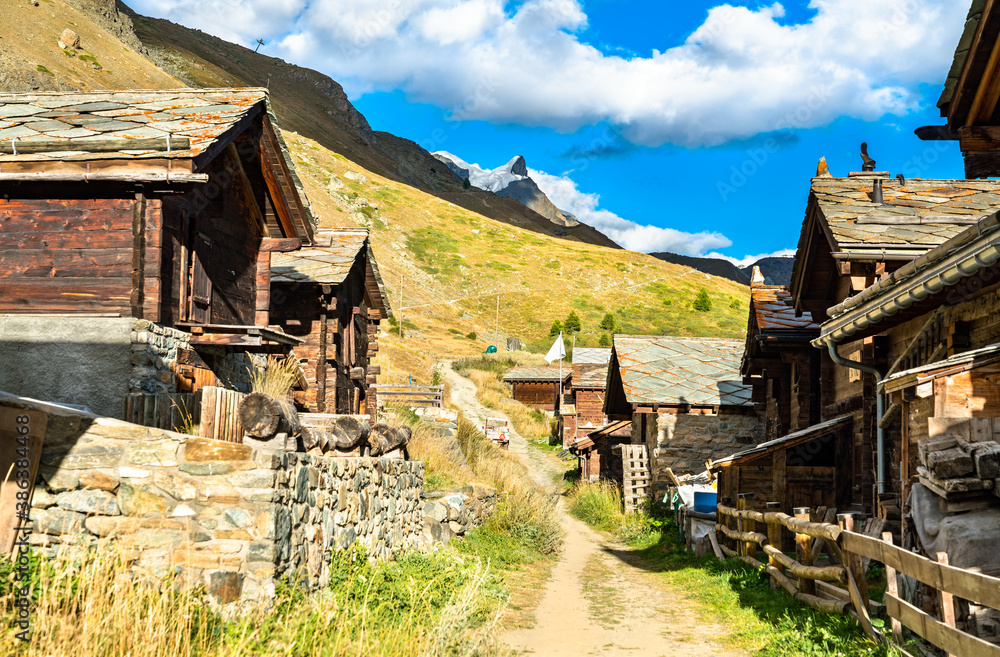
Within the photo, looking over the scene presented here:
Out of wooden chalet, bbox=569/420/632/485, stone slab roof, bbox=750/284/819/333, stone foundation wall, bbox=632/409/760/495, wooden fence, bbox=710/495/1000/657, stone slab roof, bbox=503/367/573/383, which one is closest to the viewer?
wooden fence, bbox=710/495/1000/657

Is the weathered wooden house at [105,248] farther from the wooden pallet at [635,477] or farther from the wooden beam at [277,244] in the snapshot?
the wooden pallet at [635,477]

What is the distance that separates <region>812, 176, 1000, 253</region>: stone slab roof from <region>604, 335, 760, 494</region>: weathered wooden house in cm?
896

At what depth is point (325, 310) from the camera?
18797 millimetres

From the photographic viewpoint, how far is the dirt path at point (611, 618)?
8.41 meters

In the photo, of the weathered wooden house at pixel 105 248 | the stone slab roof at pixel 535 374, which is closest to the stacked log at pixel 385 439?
the weathered wooden house at pixel 105 248

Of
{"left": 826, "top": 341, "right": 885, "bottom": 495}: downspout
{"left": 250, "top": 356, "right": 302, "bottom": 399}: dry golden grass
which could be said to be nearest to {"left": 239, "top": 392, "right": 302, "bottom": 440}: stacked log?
{"left": 250, "top": 356, "right": 302, "bottom": 399}: dry golden grass

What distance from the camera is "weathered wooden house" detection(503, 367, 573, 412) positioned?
51594mm

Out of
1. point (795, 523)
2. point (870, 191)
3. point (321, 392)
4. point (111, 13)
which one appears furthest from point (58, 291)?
point (111, 13)

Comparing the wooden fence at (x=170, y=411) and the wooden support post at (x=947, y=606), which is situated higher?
the wooden fence at (x=170, y=411)

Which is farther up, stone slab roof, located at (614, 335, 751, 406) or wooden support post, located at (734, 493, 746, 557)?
stone slab roof, located at (614, 335, 751, 406)

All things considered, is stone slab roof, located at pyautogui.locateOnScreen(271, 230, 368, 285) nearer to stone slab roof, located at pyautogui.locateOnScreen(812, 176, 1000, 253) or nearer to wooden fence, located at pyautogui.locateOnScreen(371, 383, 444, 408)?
stone slab roof, located at pyautogui.locateOnScreen(812, 176, 1000, 253)

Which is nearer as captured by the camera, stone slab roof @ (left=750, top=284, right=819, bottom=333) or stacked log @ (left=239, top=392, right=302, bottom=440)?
stacked log @ (left=239, top=392, right=302, bottom=440)

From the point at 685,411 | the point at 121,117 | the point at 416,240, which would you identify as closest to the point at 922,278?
the point at 121,117

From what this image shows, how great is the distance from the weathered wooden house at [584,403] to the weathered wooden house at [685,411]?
15.5 m
